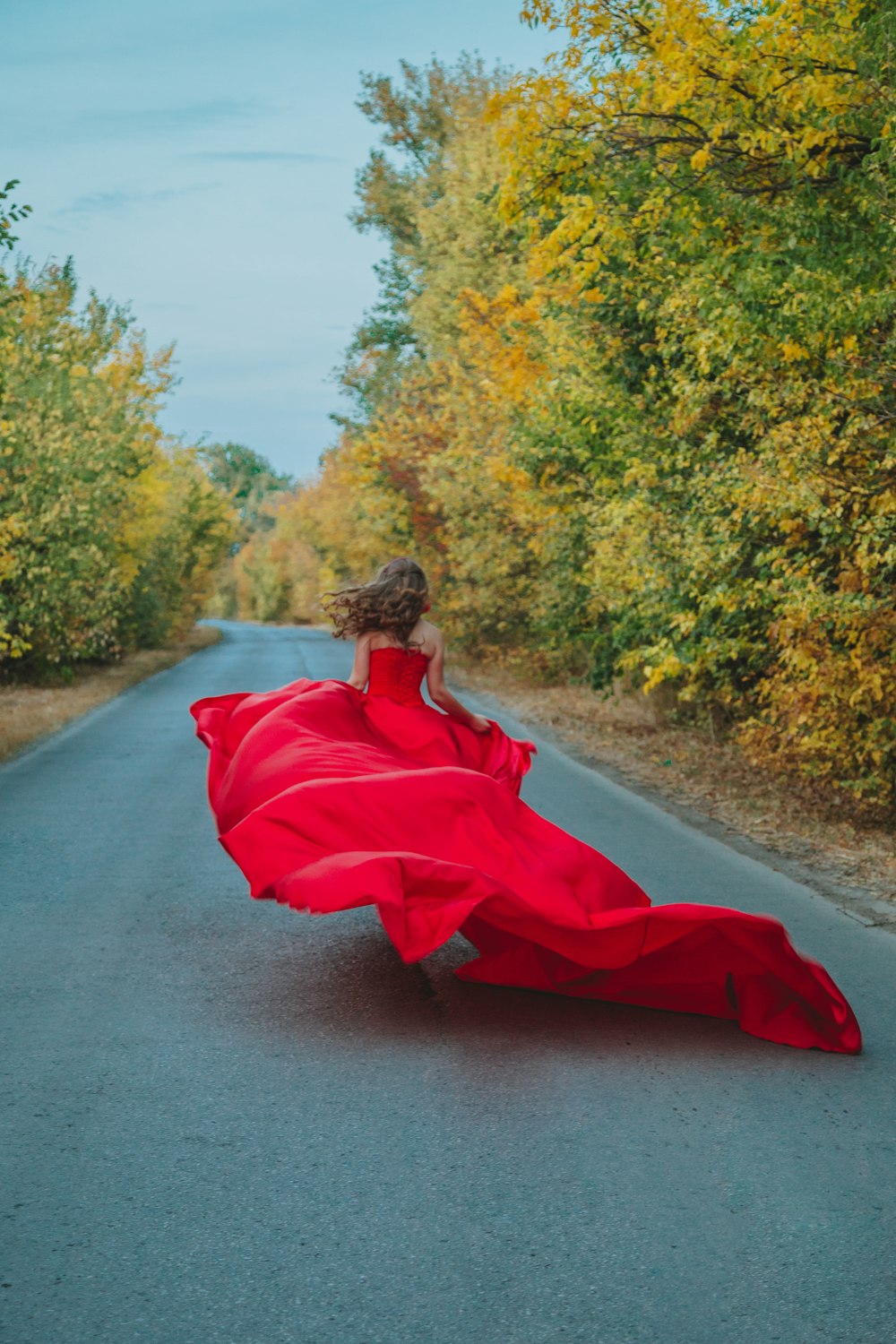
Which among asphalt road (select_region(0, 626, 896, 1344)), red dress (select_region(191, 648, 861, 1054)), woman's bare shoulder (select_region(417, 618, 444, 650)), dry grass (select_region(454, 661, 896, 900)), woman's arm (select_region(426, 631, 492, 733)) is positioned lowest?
dry grass (select_region(454, 661, 896, 900))

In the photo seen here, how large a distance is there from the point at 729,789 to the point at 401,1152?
897 cm

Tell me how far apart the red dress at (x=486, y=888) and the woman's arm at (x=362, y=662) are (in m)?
0.53

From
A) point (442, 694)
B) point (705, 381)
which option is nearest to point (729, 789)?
point (705, 381)

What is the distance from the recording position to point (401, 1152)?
425 cm

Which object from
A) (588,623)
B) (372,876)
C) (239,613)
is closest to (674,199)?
(372,876)

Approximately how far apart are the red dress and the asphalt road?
0.14 meters

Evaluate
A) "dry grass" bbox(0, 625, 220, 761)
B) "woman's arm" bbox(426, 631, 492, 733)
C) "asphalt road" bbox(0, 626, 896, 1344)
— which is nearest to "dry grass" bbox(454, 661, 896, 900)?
"asphalt road" bbox(0, 626, 896, 1344)

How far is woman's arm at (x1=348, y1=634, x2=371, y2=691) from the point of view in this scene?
287 inches

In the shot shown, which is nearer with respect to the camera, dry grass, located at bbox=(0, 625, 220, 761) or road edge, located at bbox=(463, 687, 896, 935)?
road edge, located at bbox=(463, 687, 896, 935)

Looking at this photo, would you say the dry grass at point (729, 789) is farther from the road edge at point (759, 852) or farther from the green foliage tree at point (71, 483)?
the green foliage tree at point (71, 483)

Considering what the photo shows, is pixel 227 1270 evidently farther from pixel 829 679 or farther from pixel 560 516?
pixel 560 516

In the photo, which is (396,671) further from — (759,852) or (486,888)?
(759,852)

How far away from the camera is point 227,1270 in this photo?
3467mm

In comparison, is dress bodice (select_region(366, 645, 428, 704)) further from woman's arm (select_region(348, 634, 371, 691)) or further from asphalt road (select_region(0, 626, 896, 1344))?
asphalt road (select_region(0, 626, 896, 1344))
